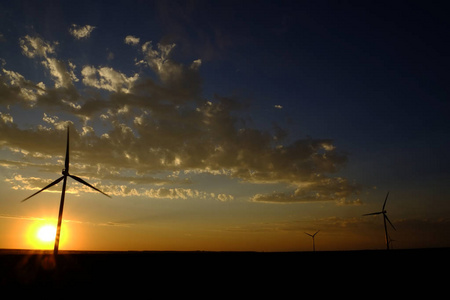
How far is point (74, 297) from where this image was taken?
3844cm

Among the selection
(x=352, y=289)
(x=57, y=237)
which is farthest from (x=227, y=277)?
(x=57, y=237)

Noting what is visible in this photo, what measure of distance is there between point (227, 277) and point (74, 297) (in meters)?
26.9

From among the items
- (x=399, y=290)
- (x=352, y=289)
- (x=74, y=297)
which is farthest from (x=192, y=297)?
(x=399, y=290)

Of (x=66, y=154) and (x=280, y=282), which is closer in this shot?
(x=280, y=282)

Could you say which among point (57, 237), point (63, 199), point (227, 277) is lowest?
Result: point (227, 277)

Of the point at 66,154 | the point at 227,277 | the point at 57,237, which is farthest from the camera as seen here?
the point at 66,154

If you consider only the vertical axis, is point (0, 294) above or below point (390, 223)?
below

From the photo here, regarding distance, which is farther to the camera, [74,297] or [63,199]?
[63,199]

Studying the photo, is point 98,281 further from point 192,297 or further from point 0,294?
point 192,297

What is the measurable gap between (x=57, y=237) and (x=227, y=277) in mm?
40821

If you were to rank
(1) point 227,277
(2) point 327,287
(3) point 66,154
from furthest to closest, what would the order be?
1. (3) point 66,154
2. (1) point 227,277
3. (2) point 327,287

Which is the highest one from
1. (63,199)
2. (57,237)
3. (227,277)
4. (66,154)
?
(66,154)

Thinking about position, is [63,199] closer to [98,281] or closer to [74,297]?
[98,281]

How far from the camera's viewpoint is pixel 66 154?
253 ft
